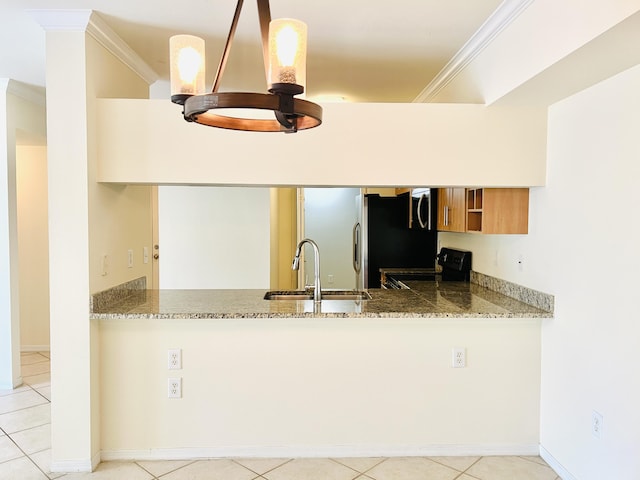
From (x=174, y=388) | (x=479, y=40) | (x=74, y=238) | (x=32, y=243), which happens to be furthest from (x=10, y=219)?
(x=479, y=40)

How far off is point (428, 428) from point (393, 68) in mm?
2379

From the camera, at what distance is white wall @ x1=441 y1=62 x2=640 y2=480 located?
2010mm

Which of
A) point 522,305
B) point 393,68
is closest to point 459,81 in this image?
point 393,68

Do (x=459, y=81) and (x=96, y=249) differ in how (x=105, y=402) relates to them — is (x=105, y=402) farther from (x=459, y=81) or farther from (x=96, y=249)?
(x=459, y=81)

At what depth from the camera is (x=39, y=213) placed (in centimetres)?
495

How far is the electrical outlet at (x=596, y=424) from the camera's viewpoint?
220 cm

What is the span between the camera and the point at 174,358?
2.69 meters

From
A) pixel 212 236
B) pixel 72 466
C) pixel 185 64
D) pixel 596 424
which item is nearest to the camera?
pixel 185 64

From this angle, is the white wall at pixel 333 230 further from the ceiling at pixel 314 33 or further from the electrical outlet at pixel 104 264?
the electrical outlet at pixel 104 264

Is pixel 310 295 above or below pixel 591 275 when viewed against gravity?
below

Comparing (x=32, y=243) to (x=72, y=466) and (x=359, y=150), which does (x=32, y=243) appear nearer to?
(x=72, y=466)

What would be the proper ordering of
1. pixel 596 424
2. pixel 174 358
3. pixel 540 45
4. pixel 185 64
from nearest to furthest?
1. pixel 185 64
2. pixel 540 45
3. pixel 596 424
4. pixel 174 358

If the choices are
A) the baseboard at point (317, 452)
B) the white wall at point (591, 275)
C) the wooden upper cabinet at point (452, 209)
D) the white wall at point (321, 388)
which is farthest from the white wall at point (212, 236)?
the white wall at point (591, 275)

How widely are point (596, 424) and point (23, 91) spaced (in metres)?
4.71
